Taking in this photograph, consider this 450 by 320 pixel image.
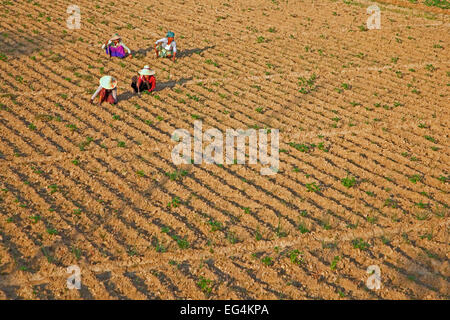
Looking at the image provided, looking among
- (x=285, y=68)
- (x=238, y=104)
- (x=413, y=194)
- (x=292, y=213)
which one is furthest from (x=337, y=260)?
(x=285, y=68)

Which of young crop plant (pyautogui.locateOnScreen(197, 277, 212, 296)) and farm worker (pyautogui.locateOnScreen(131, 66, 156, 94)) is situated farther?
farm worker (pyautogui.locateOnScreen(131, 66, 156, 94))

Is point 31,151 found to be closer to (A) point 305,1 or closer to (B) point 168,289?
(B) point 168,289

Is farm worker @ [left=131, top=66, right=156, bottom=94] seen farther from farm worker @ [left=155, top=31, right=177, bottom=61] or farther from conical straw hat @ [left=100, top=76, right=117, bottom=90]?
farm worker @ [left=155, top=31, right=177, bottom=61]

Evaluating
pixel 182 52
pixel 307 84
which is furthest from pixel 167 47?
pixel 307 84

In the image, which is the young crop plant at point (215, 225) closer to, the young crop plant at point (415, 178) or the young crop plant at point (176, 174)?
the young crop plant at point (176, 174)

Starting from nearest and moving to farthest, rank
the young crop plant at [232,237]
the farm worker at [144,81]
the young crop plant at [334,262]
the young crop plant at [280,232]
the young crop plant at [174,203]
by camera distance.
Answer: the young crop plant at [334,262]
the young crop plant at [232,237]
the young crop plant at [280,232]
the young crop plant at [174,203]
the farm worker at [144,81]

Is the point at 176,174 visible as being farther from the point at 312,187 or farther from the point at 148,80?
the point at 148,80

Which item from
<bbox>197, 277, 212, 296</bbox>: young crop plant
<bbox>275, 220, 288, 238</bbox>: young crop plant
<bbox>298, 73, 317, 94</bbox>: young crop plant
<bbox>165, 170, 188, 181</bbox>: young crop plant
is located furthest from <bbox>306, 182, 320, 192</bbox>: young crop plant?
<bbox>298, 73, 317, 94</bbox>: young crop plant

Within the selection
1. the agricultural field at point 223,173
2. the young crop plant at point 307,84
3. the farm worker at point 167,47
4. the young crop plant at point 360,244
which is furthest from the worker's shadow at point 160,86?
the young crop plant at point 360,244

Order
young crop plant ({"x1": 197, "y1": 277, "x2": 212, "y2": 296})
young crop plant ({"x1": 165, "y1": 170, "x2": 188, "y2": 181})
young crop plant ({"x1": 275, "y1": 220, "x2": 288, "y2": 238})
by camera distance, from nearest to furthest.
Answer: young crop plant ({"x1": 197, "y1": 277, "x2": 212, "y2": 296}) → young crop plant ({"x1": 275, "y1": 220, "x2": 288, "y2": 238}) → young crop plant ({"x1": 165, "y1": 170, "x2": 188, "y2": 181})
